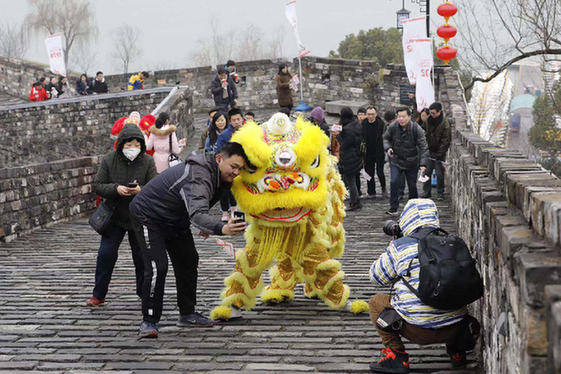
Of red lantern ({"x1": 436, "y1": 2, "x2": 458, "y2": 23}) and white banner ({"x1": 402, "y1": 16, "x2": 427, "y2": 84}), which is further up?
red lantern ({"x1": 436, "y1": 2, "x2": 458, "y2": 23})

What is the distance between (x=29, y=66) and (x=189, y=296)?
3104 centimetres

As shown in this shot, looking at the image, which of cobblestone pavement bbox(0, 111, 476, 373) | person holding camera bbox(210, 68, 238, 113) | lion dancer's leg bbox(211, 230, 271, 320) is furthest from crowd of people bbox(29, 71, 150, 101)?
lion dancer's leg bbox(211, 230, 271, 320)

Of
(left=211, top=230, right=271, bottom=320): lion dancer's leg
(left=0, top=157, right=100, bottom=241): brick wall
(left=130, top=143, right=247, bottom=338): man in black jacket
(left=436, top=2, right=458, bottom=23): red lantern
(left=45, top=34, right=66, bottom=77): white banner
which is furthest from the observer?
(left=45, top=34, right=66, bottom=77): white banner

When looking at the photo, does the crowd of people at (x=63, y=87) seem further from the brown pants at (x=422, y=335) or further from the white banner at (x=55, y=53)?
the brown pants at (x=422, y=335)

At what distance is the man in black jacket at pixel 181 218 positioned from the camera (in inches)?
233

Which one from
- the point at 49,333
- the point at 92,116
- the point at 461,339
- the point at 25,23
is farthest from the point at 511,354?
the point at 25,23

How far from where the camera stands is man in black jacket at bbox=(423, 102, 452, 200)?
13.1 metres

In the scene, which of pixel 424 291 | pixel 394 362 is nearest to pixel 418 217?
pixel 424 291

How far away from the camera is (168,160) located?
491 inches

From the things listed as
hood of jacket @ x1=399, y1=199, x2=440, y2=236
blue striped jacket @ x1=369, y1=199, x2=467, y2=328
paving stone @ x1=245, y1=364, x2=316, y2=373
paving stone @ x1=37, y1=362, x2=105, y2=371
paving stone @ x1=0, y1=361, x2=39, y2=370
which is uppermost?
hood of jacket @ x1=399, y1=199, x2=440, y2=236

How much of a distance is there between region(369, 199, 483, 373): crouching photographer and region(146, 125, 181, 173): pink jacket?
746 cm

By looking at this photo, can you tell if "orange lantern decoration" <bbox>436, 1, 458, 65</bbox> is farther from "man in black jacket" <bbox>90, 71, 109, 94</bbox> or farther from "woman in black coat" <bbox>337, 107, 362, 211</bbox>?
"man in black jacket" <bbox>90, 71, 109, 94</bbox>

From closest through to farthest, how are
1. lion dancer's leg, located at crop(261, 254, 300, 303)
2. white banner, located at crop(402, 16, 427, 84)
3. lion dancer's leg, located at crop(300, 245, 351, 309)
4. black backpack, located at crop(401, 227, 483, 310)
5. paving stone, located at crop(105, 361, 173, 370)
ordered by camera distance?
black backpack, located at crop(401, 227, 483, 310) < paving stone, located at crop(105, 361, 173, 370) < lion dancer's leg, located at crop(300, 245, 351, 309) < lion dancer's leg, located at crop(261, 254, 300, 303) < white banner, located at crop(402, 16, 427, 84)

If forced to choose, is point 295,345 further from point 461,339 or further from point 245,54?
point 245,54
